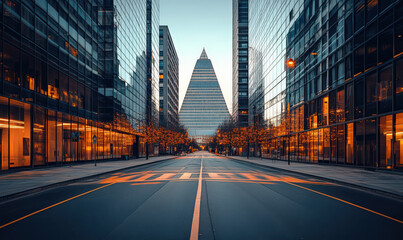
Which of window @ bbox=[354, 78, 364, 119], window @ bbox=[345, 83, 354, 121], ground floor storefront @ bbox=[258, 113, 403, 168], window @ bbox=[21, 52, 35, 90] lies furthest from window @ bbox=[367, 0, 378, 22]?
window @ bbox=[21, 52, 35, 90]

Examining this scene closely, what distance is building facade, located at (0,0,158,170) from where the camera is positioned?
20.2 m

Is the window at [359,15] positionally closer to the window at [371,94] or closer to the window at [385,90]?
the window at [371,94]

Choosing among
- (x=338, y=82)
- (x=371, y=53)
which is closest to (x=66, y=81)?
(x=338, y=82)

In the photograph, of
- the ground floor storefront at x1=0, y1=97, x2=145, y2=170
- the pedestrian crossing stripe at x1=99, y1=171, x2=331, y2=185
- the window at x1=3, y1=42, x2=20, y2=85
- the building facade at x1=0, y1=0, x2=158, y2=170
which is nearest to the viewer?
the pedestrian crossing stripe at x1=99, y1=171, x2=331, y2=185

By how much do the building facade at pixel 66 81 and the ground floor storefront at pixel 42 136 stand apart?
7cm

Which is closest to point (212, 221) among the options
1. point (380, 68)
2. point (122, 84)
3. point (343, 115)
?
point (380, 68)

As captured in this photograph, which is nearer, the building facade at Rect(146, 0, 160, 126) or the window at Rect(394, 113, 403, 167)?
the window at Rect(394, 113, 403, 167)

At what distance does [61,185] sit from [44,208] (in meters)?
5.95

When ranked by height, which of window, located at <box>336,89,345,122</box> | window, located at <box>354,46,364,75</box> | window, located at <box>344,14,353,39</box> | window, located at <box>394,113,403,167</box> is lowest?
window, located at <box>394,113,403,167</box>

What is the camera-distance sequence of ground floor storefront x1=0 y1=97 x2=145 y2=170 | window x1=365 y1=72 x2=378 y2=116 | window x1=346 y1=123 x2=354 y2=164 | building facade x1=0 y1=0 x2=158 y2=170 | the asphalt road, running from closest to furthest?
the asphalt road
ground floor storefront x1=0 y1=97 x2=145 y2=170
building facade x1=0 y1=0 x2=158 y2=170
window x1=365 y1=72 x2=378 y2=116
window x1=346 y1=123 x2=354 y2=164

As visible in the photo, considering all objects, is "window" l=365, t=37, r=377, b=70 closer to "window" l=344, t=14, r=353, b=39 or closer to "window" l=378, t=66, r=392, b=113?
"window" l=378, t=66, r=392, b=113

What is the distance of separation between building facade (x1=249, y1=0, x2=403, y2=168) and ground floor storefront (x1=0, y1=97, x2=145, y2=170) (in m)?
19.5

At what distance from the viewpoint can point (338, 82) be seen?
28.9 m

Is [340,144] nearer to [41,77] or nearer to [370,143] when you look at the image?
[370,143]
